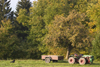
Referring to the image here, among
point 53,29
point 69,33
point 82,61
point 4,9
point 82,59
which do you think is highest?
point 4,9

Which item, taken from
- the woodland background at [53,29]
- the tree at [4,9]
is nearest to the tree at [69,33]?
the woodland background at [53,29]

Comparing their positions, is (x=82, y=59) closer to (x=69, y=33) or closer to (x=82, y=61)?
(x=82, y=61)

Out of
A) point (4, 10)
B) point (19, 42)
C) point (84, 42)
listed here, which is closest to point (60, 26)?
point (84, 42)

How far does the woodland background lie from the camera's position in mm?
29375

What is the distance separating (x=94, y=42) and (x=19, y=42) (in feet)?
75.1

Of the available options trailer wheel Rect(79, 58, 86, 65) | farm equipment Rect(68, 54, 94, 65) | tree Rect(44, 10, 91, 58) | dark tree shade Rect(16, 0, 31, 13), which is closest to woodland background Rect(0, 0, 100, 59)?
tree Rect(44, 10, 91, 58)

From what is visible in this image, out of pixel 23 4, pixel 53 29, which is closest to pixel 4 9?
pixel 23 4

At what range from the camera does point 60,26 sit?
29.2m

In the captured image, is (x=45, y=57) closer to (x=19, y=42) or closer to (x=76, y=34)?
(x=76, y=34)

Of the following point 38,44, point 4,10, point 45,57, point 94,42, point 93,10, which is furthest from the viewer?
point 4,10

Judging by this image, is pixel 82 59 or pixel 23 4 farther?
pixel 23 4

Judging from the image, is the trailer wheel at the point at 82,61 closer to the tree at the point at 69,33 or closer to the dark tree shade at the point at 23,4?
the tree at the point at 69,33

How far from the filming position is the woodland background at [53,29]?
96.4ft

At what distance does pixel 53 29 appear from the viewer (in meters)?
31.1
